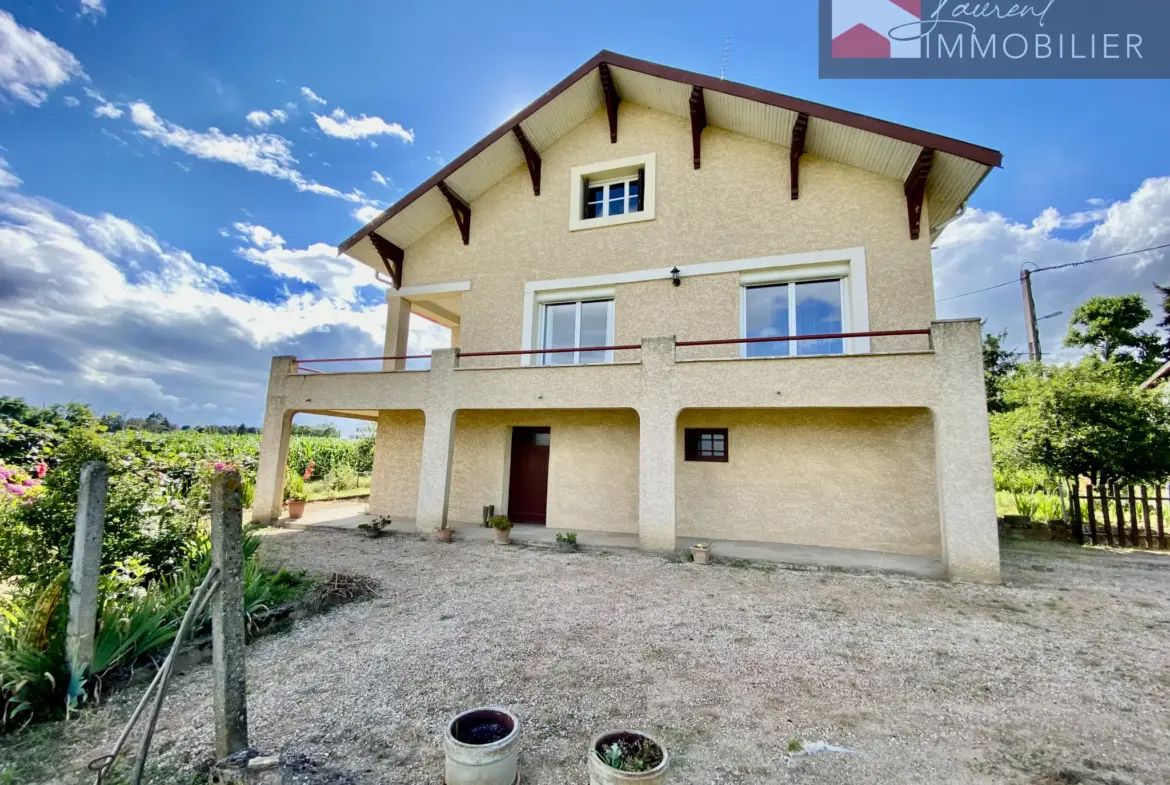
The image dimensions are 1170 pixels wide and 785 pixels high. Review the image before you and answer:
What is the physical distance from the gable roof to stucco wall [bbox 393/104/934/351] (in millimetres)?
298

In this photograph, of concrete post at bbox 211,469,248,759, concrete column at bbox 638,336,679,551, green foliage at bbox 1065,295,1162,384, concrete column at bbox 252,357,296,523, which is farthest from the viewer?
green foliage at bbox 1065,295,1162,384

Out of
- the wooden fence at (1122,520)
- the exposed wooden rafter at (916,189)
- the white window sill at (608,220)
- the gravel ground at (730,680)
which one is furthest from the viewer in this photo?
the white window sill at (608,220)

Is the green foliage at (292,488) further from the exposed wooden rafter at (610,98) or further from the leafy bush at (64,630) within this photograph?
the exposed wooden rafter at (610,98)

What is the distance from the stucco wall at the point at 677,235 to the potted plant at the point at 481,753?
29.7 feet

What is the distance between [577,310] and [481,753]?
10284 mm

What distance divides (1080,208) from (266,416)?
37.9 metres

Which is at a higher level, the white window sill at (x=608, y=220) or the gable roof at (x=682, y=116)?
the gable roof at (x=682, y=116)

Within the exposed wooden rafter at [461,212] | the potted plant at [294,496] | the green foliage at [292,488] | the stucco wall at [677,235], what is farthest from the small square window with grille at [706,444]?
the green foliage at [292,488]

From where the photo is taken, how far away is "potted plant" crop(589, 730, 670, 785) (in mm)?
2443

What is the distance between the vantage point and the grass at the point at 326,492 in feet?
55.3

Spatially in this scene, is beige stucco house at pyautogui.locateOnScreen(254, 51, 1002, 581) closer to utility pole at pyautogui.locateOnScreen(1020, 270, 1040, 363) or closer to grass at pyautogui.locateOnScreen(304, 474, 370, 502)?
grass at pyautogui.locateOnScreen(304, 474, 370, 502)

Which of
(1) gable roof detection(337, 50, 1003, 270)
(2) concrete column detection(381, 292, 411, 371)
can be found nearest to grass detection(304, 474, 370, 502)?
(2) concrete column detection(381, 292, 411, 371)

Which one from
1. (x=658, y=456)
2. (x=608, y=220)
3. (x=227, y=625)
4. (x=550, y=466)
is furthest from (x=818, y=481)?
(x=227, y=625)

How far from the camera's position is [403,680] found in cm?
408
